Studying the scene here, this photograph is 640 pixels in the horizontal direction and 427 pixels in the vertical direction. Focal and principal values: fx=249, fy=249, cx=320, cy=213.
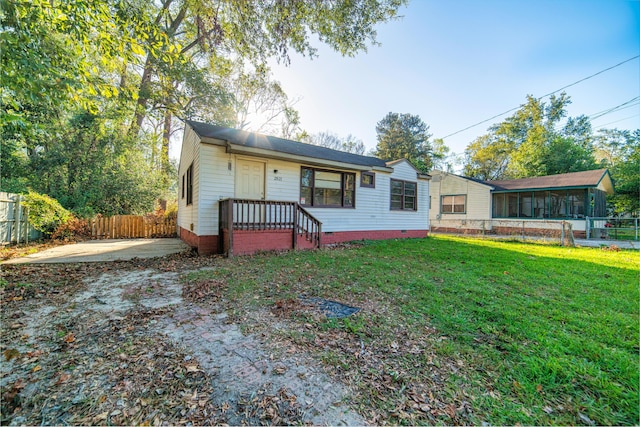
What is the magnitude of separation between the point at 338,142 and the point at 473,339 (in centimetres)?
3479

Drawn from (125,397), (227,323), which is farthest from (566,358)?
(125,397)

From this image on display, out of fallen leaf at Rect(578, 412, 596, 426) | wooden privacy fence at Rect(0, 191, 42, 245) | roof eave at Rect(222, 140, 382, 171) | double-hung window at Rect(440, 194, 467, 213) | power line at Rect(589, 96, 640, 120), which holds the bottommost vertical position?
fallen leaf at Rect(578, 412, 596, 426)

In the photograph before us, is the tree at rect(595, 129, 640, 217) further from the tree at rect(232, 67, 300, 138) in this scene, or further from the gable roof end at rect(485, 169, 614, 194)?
the tree at rect(232, 67, 300, 138)

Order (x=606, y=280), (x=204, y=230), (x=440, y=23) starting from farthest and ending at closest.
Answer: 1. (x=440, y=23)
2. (x=204, y=230)
3. (x=606, y=280)

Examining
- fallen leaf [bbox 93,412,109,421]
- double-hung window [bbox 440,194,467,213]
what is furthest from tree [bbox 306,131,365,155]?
fallen leaf [bbox 93,412,109,421]

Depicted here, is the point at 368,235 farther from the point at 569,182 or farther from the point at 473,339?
the point at 569,182

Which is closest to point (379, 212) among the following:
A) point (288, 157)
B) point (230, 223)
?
point (288, 157)

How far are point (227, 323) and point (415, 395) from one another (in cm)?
205

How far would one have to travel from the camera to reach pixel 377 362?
2.17 meters

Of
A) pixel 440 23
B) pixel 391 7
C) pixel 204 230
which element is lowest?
pixel 204 230

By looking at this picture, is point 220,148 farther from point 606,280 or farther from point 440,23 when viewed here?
point 606,280

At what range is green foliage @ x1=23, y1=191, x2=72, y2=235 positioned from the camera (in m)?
8.43

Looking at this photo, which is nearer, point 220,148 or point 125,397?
point 125,397

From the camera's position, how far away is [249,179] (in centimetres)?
786
